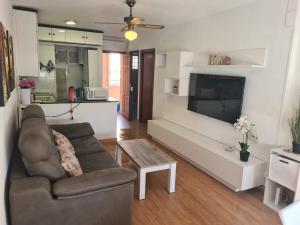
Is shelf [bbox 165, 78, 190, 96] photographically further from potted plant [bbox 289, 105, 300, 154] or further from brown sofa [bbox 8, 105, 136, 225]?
brown sofa [bbox 8, 105, 136, 225]

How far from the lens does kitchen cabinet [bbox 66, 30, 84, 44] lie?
513cm

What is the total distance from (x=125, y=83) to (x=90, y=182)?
17.4ft

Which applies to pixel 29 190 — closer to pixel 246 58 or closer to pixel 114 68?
pixel 246 58

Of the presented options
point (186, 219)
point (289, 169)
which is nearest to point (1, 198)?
point (186, 219)

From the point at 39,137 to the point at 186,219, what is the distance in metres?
1.67

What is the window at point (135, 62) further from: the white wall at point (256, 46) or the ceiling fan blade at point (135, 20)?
the ceiling fan blade at point (135, 20)

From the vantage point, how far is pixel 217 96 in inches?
137

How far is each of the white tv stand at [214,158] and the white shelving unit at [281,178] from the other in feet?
0.65

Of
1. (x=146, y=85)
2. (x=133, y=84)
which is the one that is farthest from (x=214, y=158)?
(x=133, y=84)

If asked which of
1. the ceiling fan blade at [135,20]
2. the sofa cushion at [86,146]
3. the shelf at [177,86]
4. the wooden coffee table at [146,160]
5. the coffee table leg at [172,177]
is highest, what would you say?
the ceiling fan blade at [135,20]

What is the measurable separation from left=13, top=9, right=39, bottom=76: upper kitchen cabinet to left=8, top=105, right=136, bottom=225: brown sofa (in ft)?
7.08

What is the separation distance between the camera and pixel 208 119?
382 centimetres

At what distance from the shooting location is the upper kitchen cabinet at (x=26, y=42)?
3654 mm

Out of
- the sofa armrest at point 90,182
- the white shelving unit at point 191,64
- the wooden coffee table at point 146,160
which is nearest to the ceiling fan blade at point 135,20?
the white shelving unit at point 191,64
